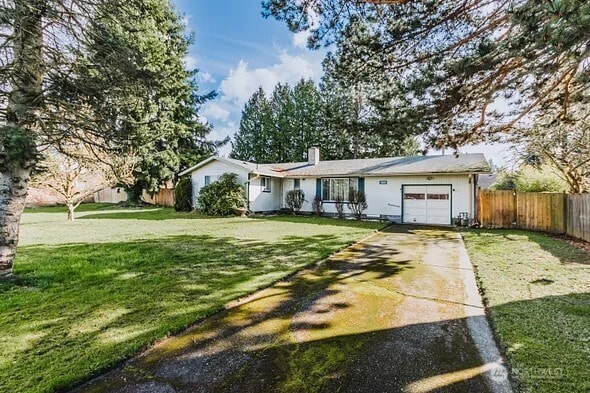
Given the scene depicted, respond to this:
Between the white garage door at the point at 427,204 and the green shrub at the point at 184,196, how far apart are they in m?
12.2

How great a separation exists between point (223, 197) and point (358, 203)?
23.0 ft

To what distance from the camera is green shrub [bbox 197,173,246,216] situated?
15.8 m

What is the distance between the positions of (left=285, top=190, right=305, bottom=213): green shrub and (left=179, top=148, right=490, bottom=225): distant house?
0.29 metres

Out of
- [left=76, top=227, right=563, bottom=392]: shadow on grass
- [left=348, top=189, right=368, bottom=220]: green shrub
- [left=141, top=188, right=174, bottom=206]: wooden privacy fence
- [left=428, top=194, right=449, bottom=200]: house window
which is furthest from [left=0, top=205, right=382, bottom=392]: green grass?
[left=141, top=188, right=174, bottom=206]: wooden privacy fence

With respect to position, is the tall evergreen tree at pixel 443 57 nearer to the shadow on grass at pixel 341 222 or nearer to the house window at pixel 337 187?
the shadow on grass at pixel 341 222

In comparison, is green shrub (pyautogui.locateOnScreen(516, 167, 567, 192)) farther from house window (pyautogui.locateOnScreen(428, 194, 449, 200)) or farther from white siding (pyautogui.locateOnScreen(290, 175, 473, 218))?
house window (pyautogui.locateOnScreen(428, 194, 449, 200))

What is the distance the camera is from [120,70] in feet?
15.5

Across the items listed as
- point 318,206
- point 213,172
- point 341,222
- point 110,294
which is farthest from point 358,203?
point 110,294

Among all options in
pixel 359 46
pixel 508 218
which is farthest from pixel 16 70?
pixel 508 218

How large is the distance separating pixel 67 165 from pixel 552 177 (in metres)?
20.4

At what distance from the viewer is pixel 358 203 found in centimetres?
1520

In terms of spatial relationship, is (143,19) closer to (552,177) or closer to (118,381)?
(118,381)

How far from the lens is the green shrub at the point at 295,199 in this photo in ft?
56.1

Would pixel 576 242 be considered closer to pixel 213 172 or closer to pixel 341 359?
Result: pixel 341 359
